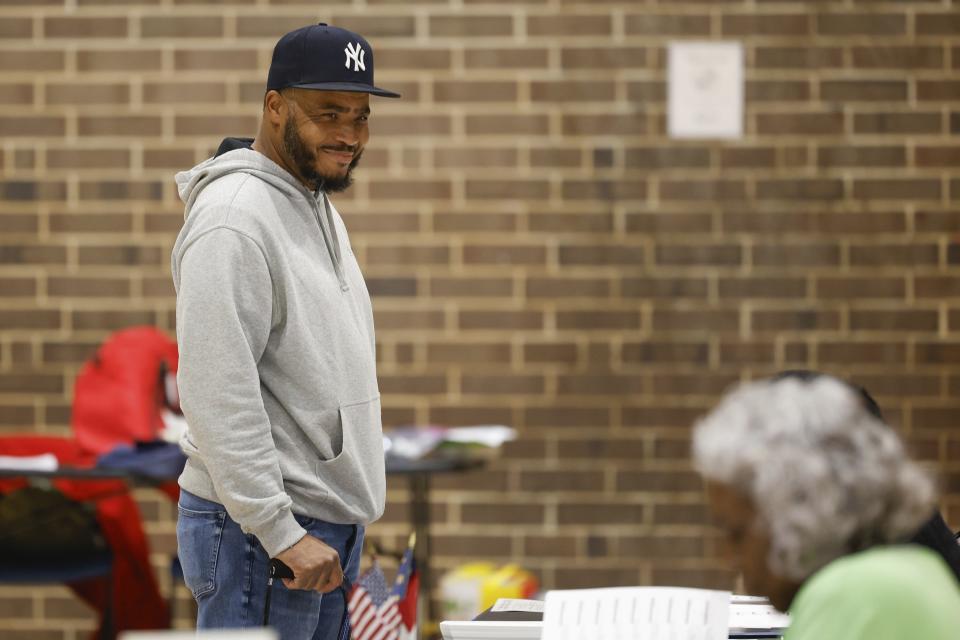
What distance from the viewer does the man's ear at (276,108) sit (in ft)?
7.07

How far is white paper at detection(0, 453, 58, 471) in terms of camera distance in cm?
336

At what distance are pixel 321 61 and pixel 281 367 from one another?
0.52 metres

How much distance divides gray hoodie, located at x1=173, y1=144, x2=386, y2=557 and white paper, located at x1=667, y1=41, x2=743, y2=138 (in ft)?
7.47

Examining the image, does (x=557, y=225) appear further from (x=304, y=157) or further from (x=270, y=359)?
(x=270, y=359)

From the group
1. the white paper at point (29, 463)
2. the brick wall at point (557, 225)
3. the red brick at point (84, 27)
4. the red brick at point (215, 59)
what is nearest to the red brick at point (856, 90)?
the brick wall at point (557, 225)

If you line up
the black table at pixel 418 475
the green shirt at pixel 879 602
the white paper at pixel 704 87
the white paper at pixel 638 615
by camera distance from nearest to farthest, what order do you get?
the green shirt at pixel 879 602 → the white paper at pixel 638 615 → the black table at pixel 418 475 → the white paper at pixel 704 87

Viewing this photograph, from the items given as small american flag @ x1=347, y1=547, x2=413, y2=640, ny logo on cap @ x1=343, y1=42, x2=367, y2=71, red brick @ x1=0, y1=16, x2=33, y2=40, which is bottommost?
small american flag @ x1=347, y1=547, x2=413, y2=640

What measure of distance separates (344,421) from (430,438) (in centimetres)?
173

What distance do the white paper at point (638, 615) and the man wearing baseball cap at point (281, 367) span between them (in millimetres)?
524

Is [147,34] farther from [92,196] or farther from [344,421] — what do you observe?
[344,421]

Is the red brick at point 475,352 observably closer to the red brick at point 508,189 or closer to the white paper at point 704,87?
the red brick at point 508,189

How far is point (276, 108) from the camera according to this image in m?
2.17

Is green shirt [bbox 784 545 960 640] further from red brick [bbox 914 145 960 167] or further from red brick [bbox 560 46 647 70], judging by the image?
red brick [bbox 914 145 960 167]

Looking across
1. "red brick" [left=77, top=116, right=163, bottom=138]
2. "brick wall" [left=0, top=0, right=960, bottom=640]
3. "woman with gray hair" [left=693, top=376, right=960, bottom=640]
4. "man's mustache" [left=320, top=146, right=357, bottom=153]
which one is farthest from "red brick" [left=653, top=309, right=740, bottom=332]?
"woman with gray hair" [left=693, top=376, right=960, bottom=640]
